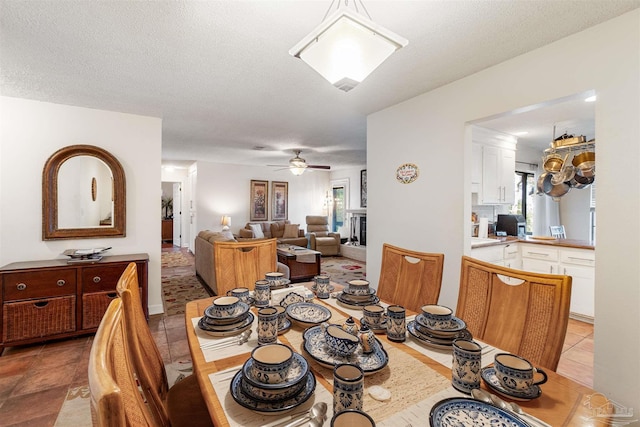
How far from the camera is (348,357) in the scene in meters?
0.92

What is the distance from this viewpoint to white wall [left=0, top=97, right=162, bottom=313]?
2814mm

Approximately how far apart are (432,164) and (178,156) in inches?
219

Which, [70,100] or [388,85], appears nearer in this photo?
[388,85]

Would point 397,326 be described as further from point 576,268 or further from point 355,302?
point 576,268

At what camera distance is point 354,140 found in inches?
187

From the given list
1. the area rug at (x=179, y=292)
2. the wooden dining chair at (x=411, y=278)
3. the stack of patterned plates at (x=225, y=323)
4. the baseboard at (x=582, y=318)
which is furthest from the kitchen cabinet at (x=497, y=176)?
the area rug at (x=179, y=292)

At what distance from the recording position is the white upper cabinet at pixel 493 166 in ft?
12.7

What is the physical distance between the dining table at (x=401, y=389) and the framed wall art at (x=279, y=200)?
23.0 feet

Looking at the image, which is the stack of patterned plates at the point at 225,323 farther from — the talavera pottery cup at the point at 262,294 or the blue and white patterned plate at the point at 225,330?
the talavera pottery cup at the point at 262,294

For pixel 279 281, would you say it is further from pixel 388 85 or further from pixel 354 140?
pixel 354 140

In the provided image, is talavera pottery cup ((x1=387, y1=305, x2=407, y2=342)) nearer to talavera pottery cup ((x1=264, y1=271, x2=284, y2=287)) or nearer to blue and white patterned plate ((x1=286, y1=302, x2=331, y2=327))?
blue and white patterned plate ((x1=286, y1=302, x2=331, y2=327))

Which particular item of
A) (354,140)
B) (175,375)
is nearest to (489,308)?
(175,375)

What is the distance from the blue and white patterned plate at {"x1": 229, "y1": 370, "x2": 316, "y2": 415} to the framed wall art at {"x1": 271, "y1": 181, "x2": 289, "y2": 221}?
7.37 m

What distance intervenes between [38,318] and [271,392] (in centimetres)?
306
